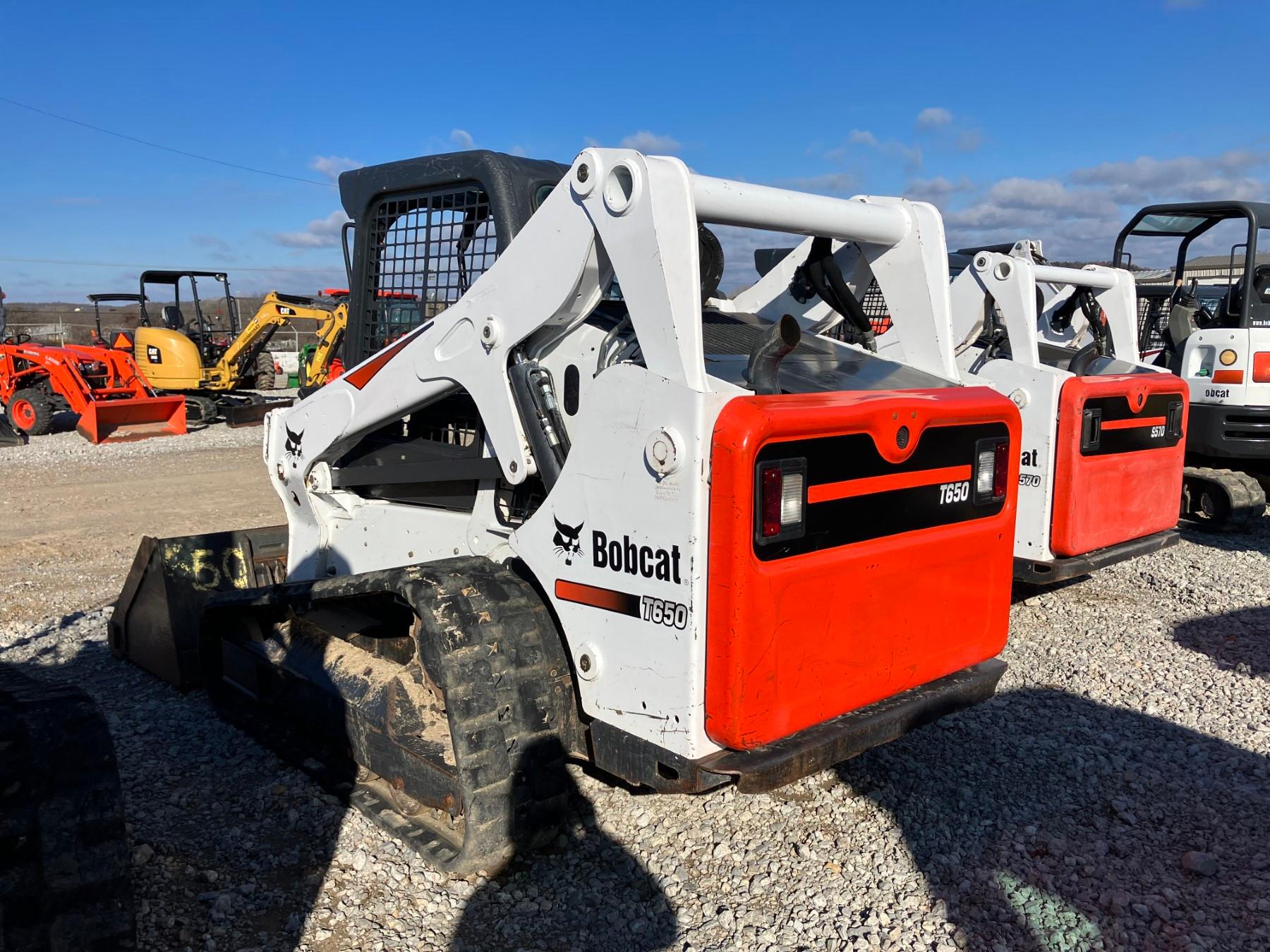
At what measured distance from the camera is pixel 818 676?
273cm

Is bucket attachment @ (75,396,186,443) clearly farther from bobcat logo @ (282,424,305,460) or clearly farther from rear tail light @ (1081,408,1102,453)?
rear tail light @ (1081,408,1102,453)

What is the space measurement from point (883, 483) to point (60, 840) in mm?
2216

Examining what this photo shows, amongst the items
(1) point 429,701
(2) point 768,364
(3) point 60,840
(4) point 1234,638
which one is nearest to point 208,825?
(1) point 429,701


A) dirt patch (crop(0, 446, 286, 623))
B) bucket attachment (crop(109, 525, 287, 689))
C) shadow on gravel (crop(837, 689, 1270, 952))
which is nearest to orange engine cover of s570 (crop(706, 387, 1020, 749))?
shadow on gravel (crop(837, 689, 1270, 952))

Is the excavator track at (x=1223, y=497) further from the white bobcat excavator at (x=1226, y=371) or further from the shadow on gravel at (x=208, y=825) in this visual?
the shadow on gravel at (x=208, y=825)

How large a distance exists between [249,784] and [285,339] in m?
34.1

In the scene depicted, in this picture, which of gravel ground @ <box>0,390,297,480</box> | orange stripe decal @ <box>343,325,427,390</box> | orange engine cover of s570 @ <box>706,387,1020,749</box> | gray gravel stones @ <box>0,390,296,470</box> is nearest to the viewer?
orange engine cover of s570 @ <box>706,387,1020,749</box>

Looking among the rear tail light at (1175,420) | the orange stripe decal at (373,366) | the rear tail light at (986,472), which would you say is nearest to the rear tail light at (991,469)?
the rear tail light at (986,472)

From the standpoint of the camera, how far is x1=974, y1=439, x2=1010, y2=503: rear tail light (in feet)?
10.5

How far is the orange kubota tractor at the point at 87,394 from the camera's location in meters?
14.5

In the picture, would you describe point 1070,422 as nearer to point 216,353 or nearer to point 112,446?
point 112,446

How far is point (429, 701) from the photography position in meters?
3.21

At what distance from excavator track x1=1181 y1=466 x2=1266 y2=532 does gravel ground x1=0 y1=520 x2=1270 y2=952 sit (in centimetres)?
379

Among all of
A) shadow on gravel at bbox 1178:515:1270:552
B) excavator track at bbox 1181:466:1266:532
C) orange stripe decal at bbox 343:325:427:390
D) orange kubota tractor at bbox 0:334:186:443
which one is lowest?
shadow on gravel at bbox 1178:515:1270:552
